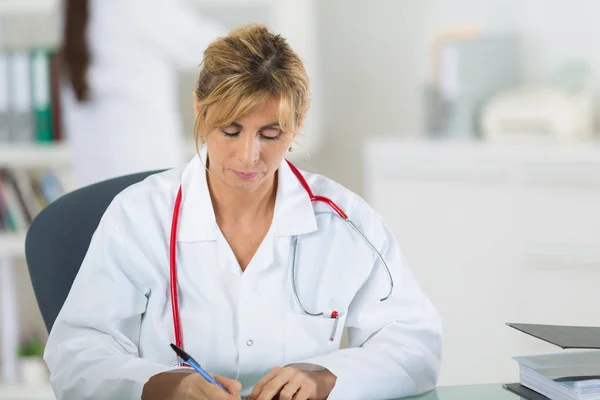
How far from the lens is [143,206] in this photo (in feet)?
4.67

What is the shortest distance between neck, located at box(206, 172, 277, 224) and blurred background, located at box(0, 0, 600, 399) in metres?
1.18

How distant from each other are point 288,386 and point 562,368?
36 centimetres

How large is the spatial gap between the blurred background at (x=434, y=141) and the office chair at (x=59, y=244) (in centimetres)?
113

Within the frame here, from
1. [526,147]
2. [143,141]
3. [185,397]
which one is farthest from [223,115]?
[526,147]

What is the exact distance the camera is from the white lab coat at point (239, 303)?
4.34ft

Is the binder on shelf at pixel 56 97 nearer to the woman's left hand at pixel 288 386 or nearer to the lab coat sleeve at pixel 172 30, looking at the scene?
the lab coat sleeve at pixel 172 30

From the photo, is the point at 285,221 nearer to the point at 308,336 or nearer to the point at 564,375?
the point at 308,336

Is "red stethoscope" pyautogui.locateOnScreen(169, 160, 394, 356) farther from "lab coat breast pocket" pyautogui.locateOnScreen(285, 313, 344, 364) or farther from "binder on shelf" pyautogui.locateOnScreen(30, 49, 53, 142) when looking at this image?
"binder on shelf" pyautogui.locateOnScreen(30, 49, 53, 142)

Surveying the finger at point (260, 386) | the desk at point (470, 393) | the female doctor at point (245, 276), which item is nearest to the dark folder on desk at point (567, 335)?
the desk at point (470, 393)

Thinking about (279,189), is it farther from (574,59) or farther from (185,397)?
(574,59)

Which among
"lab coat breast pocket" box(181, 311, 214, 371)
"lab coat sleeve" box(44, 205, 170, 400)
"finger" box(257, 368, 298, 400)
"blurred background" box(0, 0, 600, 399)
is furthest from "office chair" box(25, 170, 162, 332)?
"blurred background" box(0, 0, 600, 399)

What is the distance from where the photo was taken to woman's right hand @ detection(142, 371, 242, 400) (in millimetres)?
1168

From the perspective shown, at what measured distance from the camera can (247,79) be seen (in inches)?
51.3

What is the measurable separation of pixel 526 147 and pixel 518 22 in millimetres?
669
